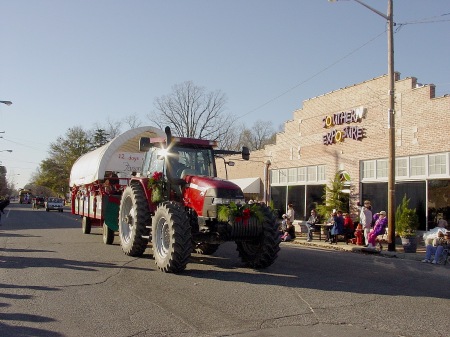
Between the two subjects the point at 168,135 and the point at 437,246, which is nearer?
the point at 168,135

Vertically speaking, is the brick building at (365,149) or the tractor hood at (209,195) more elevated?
the brick building at (365,149)

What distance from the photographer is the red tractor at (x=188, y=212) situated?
9524 mm

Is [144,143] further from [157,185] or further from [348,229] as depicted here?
[348,229]

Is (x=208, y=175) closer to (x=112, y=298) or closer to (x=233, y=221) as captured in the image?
(x=233, y=221)

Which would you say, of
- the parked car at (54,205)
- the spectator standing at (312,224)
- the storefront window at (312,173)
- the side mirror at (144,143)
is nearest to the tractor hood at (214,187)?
the side mirror at (144,143)

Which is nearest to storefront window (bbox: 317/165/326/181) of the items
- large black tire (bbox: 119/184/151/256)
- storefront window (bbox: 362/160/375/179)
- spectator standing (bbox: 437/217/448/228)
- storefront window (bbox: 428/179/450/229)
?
storefront window (bbox: 362/160/375/179)

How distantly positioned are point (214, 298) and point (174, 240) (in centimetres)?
196

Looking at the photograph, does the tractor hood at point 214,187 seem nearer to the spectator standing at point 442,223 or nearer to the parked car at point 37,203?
the spectator standing at point 442,223

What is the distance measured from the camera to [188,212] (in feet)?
34.2

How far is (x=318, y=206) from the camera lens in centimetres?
2142

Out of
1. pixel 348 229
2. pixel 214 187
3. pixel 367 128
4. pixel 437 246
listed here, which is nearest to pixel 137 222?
pixel 214 187

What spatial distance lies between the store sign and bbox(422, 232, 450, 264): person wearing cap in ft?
24.2

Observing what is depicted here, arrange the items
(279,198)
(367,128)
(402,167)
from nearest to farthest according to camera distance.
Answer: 1. (402,167)
2. (367,128)
3. (279,198)

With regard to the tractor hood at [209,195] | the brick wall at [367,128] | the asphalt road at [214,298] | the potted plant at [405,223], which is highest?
the brick wall at [367,128]
